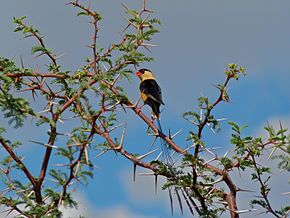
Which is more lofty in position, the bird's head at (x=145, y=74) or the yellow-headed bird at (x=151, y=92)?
the bird's head at (x=145, y=74)

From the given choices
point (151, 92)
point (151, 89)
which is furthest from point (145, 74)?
point (151, 92)

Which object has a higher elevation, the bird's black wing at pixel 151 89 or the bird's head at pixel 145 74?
the bird's head at pixel 145 74

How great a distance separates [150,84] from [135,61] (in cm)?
213

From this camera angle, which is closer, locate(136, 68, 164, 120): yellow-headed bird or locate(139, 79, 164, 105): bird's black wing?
locate(136, 68, 164, 120): yellow-headed bird

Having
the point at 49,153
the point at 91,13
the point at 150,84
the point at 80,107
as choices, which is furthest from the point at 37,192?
the point at 150,84

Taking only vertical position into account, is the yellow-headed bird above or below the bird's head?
below

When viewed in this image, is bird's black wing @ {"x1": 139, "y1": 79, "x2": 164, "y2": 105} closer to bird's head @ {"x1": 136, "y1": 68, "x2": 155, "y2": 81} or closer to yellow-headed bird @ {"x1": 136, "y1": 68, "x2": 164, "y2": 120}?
yellow-headed bird @ {"x1": 136, "y1": 68, "x2": 164, "y2": 120}

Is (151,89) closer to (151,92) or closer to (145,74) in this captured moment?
(151,92)

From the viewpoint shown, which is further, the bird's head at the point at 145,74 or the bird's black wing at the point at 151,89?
the bird's head at the point at 145,74

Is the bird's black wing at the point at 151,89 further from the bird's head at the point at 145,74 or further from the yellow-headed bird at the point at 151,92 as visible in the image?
the bird's head at the point at 145,74

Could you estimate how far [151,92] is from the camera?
671cm

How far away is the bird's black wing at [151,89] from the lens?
6520 millimetres

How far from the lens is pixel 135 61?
4879 millimetres

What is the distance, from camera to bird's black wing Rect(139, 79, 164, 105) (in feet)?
21.4
